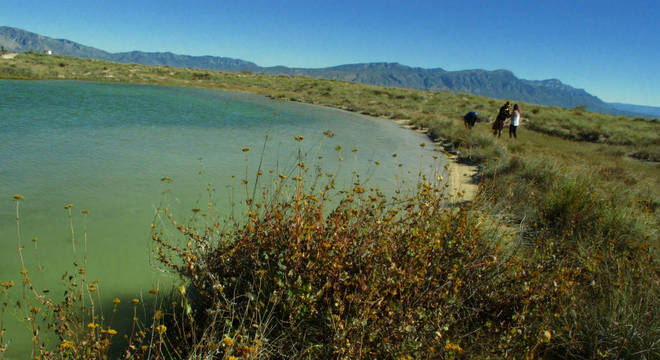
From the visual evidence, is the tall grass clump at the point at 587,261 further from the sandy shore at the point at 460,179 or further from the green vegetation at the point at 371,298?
the sandy shore at the point at 460,179

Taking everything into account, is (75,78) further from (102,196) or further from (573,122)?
(573,122)

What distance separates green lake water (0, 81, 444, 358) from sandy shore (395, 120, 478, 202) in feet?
2.49

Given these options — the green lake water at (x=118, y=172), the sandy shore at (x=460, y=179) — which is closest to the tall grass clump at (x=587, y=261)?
the sandy shore at (x=460, y=179)

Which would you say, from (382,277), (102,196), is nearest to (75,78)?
(102,196)

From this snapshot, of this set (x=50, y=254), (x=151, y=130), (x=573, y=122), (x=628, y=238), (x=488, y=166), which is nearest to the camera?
(x=50, y=254)

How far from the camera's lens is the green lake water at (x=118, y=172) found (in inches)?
165

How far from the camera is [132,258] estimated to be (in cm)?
438

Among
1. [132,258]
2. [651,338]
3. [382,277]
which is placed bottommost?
[132,258]

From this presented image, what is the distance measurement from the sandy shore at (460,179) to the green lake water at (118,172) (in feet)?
2.49

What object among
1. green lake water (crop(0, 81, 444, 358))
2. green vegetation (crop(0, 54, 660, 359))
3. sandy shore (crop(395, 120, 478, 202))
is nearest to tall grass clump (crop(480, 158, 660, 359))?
green vegetation (crop(0, 54, 660, 359))

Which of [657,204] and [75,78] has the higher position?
[75,78]

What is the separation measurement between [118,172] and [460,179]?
7510 mm

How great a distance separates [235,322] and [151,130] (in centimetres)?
1180

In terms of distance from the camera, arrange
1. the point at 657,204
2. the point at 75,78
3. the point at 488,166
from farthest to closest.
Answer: the point at 75,78, the point at 488,166, the point at 657,204
